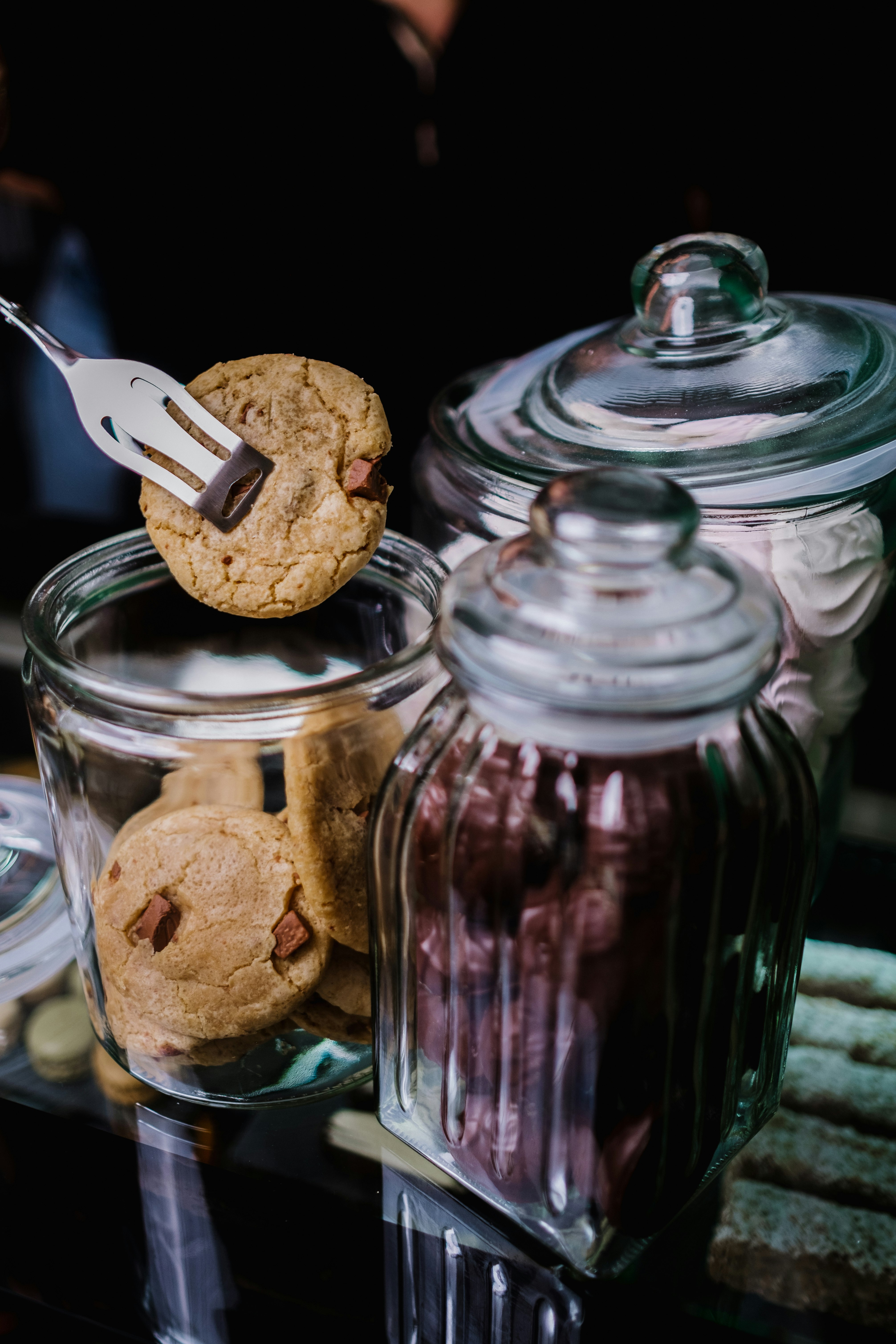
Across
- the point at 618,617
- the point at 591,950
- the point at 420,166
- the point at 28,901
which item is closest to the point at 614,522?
the point at 618,617

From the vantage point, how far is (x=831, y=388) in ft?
1.77

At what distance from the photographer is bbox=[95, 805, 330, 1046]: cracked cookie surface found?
1.53 feet

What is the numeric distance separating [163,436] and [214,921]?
8.3 inches

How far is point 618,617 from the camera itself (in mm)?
340

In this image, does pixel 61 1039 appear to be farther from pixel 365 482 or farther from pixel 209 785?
pixel 365 482

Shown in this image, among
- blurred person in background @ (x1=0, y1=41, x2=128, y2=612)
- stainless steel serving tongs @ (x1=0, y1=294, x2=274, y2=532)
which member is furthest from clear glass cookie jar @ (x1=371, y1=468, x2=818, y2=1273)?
blurred person in background @ (x1=0, y1=41, x2=128, y2=612)

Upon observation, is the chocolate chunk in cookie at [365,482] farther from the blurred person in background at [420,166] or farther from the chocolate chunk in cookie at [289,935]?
the blurred person in background at [420,166]

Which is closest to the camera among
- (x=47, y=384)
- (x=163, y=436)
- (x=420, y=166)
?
(x=163, y=436)

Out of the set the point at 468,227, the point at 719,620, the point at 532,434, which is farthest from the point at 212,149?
the point at 719,620

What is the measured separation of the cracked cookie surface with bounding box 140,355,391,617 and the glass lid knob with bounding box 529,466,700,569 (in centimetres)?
14

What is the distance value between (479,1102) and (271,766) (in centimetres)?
16

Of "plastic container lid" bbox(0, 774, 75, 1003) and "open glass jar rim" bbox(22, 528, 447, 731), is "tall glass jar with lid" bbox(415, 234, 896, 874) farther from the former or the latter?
"plastic container lid" bbox(0, 774, 75, 1003)

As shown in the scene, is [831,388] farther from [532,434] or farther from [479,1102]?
[479,1102]

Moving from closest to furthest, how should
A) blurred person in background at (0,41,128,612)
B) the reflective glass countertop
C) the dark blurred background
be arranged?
the reflective glass countertop → the dark blurred background → blurred person in background at (0,41,128,612)
